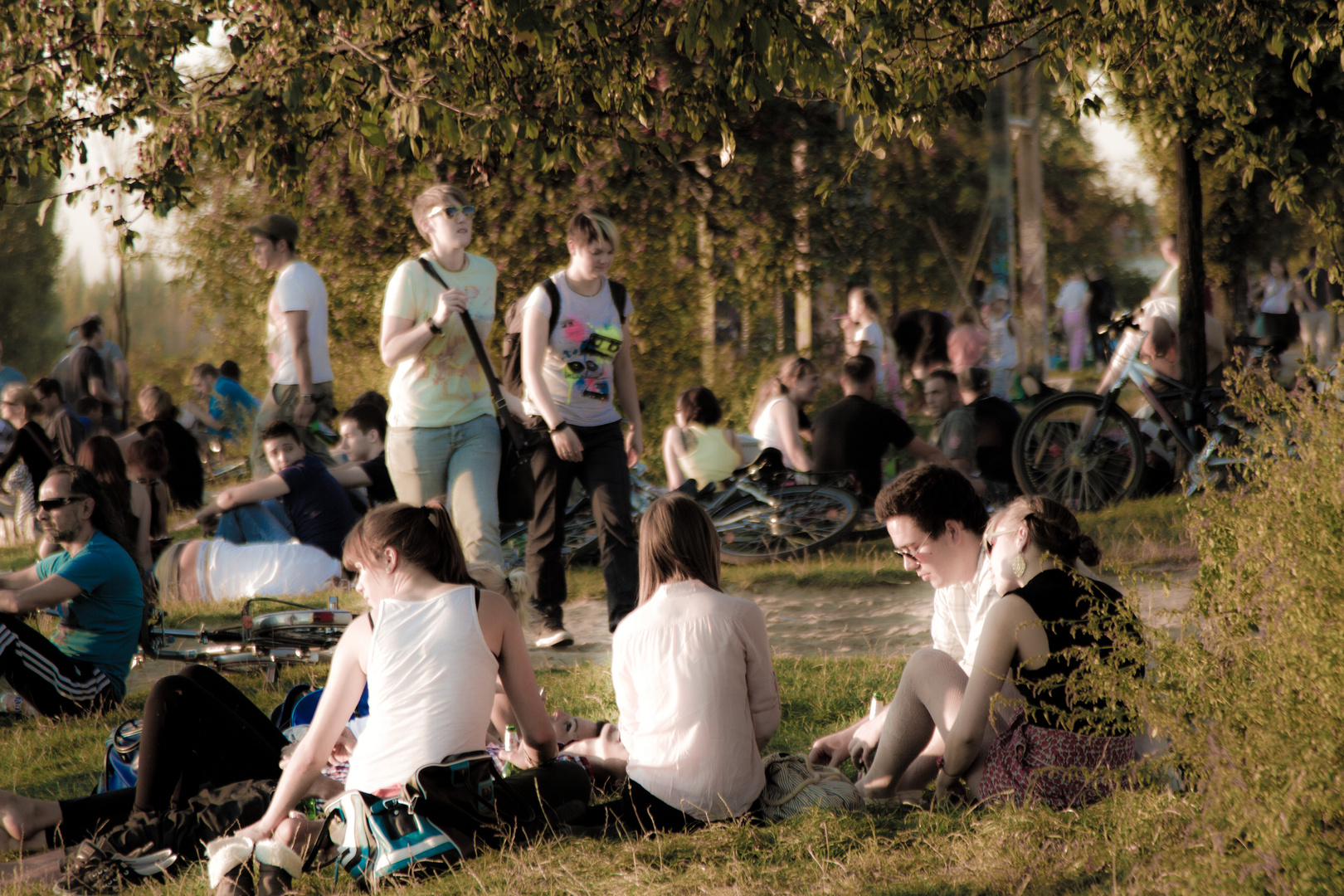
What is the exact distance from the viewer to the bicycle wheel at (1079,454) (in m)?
8.99

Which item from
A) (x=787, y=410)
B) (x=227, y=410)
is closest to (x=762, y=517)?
(x=787, y=410)

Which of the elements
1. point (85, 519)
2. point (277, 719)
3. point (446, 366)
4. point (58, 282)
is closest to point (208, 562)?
point (85, 519)

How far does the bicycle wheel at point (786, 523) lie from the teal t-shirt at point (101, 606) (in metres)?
3.74

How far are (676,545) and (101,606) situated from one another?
2.97m

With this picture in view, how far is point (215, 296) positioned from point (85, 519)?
415 inches

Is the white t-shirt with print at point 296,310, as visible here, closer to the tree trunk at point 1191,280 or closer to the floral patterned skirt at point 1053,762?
the floral patterned skirt at point 1053,762

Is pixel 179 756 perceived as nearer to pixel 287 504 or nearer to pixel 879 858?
pixel 879 858

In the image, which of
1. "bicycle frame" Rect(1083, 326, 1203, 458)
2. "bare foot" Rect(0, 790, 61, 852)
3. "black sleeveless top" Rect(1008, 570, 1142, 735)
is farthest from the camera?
"bicycle frame" Rect(1083, 326, 1203, 458)

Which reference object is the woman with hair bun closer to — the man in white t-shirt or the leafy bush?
the leafy bush

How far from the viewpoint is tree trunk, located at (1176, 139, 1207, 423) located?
9.70m

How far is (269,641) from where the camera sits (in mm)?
6020

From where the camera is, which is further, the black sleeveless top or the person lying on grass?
the person lying on grass

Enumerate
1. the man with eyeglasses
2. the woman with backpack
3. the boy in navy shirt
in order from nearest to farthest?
the man with eyeglasses → the woman with backpack → the boy in navy shirt

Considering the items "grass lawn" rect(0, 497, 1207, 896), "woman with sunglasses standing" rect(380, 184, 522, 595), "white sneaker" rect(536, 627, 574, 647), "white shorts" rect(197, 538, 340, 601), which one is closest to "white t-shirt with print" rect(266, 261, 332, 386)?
"white shorts" rect(197, 538, 340, 601)
